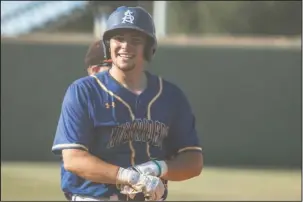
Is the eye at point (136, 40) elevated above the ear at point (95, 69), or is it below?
above

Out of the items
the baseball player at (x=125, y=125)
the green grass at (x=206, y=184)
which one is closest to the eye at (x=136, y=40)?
the baseball player at (x=125, y=125)

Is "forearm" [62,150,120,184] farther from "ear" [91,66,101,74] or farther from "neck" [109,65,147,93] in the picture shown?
"ear" [91,66,101,74]

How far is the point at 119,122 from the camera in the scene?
278cm

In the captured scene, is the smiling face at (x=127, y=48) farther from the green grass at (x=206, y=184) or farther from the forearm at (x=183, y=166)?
the green grass at (x=206, y=184)

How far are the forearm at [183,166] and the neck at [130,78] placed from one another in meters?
0.30

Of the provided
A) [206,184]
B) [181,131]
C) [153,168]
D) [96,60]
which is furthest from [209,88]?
[153,168]

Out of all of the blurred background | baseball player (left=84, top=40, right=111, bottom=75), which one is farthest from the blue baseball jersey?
the blurred background

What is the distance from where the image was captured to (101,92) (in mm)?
2787

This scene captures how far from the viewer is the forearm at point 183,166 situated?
2.85 m

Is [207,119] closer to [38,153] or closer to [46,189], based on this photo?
[38,153]

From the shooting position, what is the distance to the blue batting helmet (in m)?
2.76

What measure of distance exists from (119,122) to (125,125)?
3 cm

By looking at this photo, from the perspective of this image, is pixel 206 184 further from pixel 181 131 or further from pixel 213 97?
pixel 181 131

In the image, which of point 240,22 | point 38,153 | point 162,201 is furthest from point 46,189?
point 162,201
